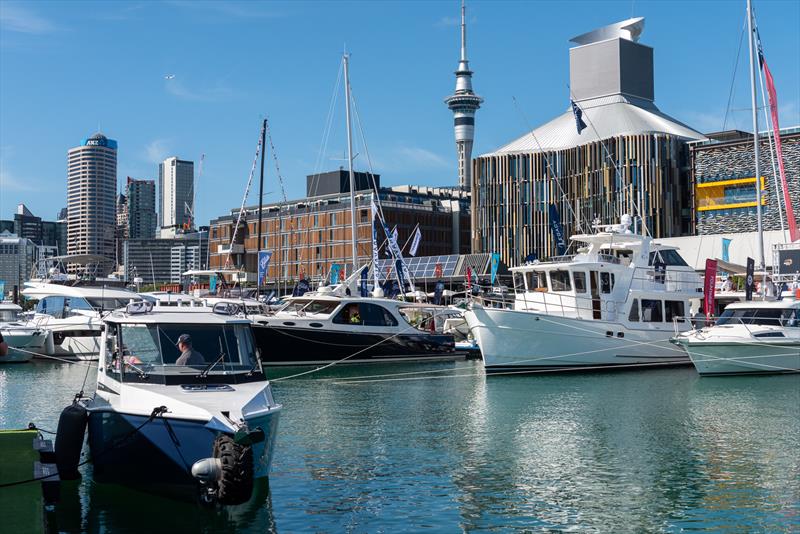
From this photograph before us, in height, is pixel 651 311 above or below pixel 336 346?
above

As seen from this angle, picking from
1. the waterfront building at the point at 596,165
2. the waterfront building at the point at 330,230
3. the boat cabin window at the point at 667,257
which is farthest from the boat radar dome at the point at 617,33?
the boat cabin window at the point at 667,257

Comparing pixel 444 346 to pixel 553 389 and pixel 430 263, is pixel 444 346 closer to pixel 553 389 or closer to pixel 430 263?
pixel 553 389

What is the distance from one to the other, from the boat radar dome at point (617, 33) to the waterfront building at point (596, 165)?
0.48ft

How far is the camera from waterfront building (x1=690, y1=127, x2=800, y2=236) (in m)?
94.4

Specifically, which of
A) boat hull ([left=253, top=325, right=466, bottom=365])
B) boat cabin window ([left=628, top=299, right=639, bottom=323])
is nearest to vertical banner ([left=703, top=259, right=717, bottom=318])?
boat cabin window ([left=628, top=299, right=639, bottom=323])

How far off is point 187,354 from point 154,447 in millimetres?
2148

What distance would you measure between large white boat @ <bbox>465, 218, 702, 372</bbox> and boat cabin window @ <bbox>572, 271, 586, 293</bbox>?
0.14ft

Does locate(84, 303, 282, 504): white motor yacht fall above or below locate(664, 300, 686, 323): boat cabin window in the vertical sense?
below

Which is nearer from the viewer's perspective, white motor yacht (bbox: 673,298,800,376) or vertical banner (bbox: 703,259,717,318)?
white motor yacht (bbox: 673,298,800,376)

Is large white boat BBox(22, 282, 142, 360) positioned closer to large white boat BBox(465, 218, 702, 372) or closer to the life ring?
large white boat BBox(465, 218, 702, 372)

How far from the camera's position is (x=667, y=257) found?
4316 cm

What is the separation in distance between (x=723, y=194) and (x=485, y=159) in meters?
32.9

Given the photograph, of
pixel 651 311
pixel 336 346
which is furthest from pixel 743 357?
pixel 336 346

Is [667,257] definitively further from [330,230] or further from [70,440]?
[330,230]
